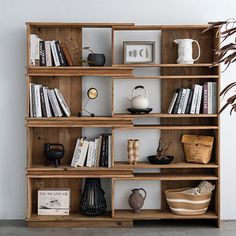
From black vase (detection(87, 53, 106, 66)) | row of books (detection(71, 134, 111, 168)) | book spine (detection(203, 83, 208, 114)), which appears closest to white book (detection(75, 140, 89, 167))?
row of books (detection(71, 134, 111, 168))

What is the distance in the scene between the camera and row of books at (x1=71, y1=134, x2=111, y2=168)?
3938 mm

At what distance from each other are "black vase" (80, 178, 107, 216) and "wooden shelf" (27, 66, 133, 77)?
98 centimetres

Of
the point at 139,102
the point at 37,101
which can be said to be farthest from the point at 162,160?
the point at 37,101

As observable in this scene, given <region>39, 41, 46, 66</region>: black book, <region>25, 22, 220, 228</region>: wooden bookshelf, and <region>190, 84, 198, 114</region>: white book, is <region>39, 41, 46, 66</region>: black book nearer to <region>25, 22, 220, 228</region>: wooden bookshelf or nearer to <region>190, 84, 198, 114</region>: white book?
<region>25, 22, 220, 228</region>: wooden bookshelf

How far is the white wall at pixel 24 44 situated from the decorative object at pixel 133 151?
728 mm

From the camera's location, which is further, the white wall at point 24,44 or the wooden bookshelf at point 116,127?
the white wall at point 24,44

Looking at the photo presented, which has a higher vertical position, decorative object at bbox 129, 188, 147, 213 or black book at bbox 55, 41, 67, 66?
black book at bbox 55, 41, 67, 66

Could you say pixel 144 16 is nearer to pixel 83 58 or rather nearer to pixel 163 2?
pixel 163 2

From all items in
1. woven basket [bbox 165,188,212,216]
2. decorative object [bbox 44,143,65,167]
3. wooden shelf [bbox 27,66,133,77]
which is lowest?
woven basket [bbox 165,188,212,216]

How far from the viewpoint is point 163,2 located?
4.18 metres

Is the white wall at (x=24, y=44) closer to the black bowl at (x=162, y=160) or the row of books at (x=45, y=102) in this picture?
the row of books at (x=45, y=102)

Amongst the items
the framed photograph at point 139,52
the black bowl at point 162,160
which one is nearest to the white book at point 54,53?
the framed photograph at point 139,52

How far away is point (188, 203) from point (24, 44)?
215 centimetres

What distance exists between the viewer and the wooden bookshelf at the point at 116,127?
390cm
